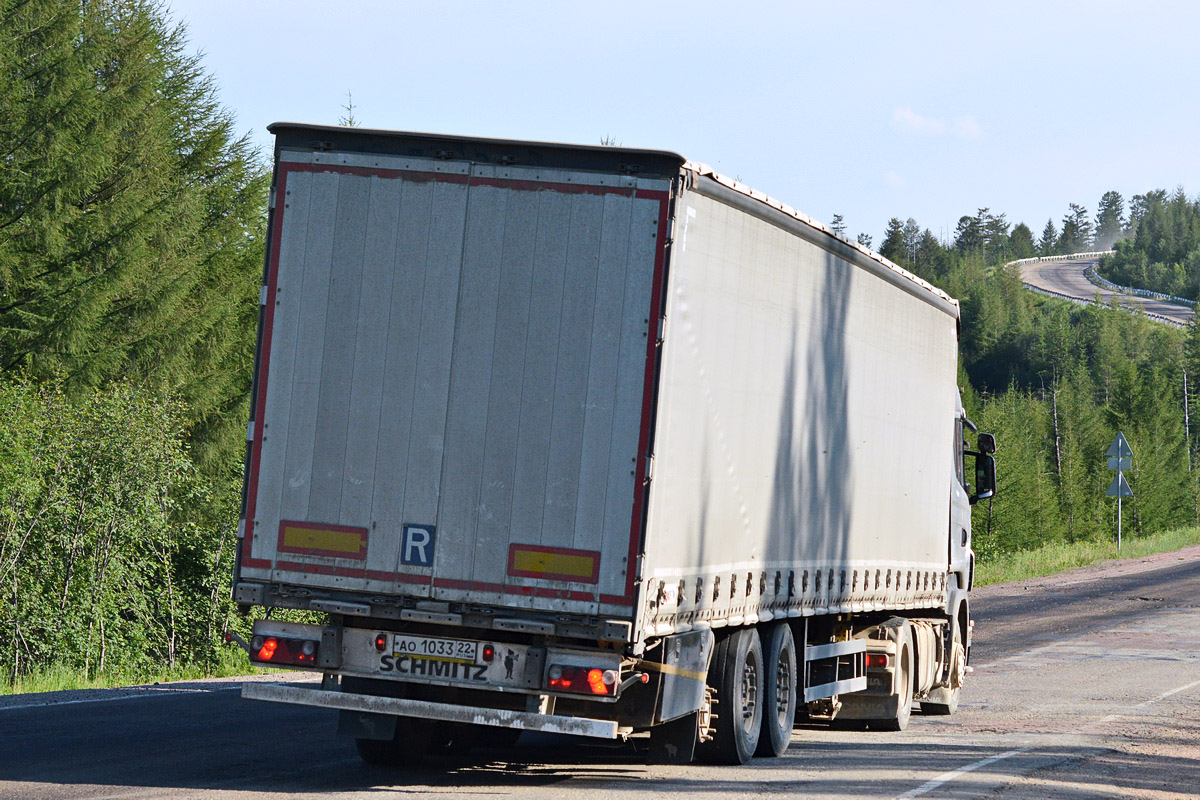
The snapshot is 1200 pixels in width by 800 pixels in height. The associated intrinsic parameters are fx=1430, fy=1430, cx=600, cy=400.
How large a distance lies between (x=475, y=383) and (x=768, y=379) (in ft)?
7.62

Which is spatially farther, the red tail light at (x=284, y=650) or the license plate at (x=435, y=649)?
the red tail light at (x=284, y=650)

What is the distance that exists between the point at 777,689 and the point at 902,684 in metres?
3.12

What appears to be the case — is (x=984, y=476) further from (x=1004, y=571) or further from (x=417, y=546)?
(x=1004, y=571)

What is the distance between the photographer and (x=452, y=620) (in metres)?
7.84

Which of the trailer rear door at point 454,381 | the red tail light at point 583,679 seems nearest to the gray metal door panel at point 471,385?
the trailer rear door at point 454,381

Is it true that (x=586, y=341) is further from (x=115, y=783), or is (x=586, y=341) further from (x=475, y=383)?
(x=115, y=783)

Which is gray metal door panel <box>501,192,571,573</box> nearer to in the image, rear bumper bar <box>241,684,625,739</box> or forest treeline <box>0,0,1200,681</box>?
rear bumper bar <box>241,684,625,739</box>

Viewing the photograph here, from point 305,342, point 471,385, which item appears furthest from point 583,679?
point 305,342

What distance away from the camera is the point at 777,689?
33.5 feet

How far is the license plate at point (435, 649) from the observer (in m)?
7.94

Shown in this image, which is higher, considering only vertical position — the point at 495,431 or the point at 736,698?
the point at 495,431

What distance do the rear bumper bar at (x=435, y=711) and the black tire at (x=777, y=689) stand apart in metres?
2.01

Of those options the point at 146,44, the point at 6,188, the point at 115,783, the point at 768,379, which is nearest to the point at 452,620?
the point at 115,783

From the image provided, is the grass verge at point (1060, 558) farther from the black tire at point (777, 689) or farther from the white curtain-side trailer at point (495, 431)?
the white curtain-side trailer at point (495, 431)
